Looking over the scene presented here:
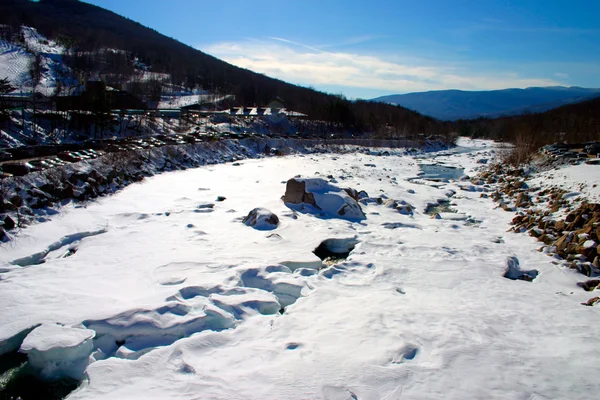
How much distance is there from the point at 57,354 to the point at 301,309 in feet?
12.3

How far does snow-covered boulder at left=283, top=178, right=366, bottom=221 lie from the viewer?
1316 centimetres

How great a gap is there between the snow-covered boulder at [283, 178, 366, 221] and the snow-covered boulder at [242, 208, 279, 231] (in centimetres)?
210

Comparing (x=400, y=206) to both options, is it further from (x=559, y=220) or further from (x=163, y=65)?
(x=163, y=65)

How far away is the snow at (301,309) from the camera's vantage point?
15.6 ft

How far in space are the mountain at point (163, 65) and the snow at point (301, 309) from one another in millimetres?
50969

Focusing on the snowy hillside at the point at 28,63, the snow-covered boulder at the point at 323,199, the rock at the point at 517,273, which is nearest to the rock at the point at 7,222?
the snow-covered boulder at the point at 323,199

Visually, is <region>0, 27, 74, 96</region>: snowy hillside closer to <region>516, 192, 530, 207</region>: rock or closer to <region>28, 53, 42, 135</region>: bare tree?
<region>28, 53, 42, 135</region>: bare tree

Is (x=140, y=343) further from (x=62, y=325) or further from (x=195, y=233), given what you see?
(x=195, y=233)

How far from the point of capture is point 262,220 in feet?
37.5

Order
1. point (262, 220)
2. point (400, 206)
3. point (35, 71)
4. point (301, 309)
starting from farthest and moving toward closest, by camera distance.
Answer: point (35, 71), point (400, 206), point (262, 220), point (301, 309)

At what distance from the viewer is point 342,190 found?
46.9 ft

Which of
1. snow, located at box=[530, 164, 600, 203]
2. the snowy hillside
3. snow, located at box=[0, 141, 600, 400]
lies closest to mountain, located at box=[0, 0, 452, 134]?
the snowy hillside

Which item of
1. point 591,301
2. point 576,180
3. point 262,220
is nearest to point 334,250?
point 262,220

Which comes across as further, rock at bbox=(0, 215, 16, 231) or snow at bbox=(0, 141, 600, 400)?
rock at bbox=(0, 215, 16, 231)
